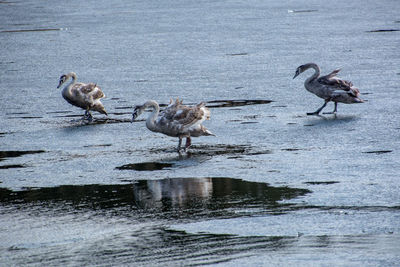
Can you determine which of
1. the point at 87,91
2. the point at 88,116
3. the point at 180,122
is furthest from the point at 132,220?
the point at 87,91

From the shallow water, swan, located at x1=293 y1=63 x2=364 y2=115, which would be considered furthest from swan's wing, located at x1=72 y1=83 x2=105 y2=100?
swan, located at x1=293 y1=63 x2=364 y2=115

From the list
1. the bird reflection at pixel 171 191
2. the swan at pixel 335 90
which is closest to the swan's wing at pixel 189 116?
the bird reflection at pixel 171 191

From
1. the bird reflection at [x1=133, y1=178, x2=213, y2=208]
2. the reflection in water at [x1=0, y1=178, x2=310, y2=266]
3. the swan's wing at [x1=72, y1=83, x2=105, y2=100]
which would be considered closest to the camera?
the reflection in water at [x1=0, y1=178, x2=310, y2=266]

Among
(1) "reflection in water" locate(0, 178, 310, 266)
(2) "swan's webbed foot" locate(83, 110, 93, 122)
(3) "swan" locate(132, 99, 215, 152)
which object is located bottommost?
(1) "reflection in water" locate(0, 178, 310, 266)

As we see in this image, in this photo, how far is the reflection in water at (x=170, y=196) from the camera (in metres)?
8.33

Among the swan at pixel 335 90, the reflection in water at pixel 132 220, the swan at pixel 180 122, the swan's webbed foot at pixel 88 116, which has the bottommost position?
the reflection in water at pixel 132 220

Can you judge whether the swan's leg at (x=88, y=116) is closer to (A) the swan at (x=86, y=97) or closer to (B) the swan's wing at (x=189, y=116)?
(A) the swan at (x=86, y=97)

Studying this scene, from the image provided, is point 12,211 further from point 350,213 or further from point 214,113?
point 214,113

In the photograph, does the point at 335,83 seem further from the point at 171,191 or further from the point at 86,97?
the point at 171,191

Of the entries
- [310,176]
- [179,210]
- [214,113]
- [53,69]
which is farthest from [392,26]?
[179,210]

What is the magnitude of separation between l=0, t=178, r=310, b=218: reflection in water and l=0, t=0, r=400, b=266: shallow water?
0.07 ft

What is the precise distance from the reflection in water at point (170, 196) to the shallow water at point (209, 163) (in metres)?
0.02

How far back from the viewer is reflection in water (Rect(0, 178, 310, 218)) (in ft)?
27.3

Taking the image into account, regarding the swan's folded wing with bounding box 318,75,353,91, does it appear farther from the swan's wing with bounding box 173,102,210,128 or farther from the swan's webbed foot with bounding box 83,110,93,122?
the swan's webbed foot with bounding box 83,110,93,122
